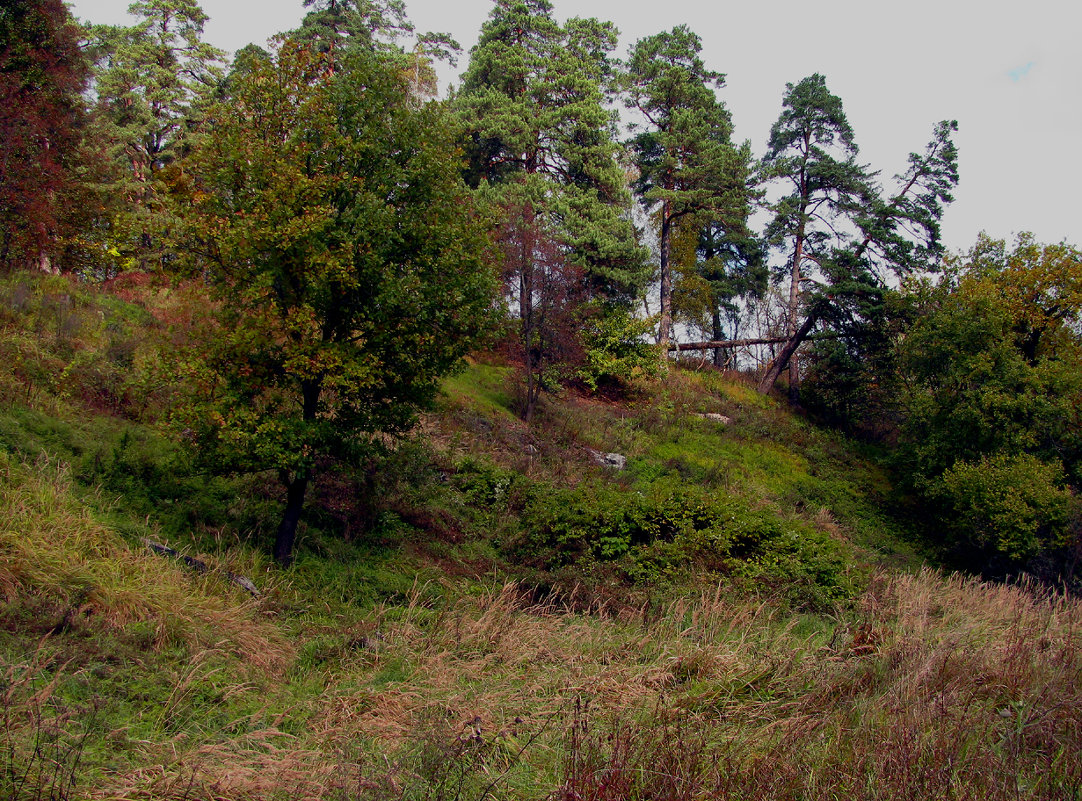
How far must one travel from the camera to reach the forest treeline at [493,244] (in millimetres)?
8117

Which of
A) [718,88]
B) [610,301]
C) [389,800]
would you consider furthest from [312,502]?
[718,88]

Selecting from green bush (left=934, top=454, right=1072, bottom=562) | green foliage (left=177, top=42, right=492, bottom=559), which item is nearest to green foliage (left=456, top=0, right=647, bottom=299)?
green bush (left=934, top=454, right=1072, bottom=562)

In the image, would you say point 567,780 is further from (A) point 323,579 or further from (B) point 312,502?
(B) point 312,502

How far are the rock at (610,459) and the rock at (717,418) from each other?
263 inches

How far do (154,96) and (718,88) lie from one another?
904 inches

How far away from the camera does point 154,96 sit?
988 inches

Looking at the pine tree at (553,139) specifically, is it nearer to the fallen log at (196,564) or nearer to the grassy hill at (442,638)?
the grassy hill at (442,638)

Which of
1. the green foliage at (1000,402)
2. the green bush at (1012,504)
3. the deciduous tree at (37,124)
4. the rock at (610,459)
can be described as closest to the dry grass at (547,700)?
the deciduous tree at (37,124)

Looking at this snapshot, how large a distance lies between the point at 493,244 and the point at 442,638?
5.39 meters

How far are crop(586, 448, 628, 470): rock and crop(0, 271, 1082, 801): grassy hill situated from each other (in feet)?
14.0

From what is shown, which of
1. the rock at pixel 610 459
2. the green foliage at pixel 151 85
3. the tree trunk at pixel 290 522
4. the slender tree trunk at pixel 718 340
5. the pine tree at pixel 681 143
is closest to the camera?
the tree trunk at pixel 290 522

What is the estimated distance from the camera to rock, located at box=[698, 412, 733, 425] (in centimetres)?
2491

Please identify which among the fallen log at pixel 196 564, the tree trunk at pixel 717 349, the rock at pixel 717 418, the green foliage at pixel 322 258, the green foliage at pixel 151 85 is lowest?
the fallen log at pixel 196 564

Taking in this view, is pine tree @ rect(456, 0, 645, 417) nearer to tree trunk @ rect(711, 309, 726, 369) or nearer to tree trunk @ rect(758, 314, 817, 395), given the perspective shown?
tree trunk @ rect(758, 314, 817, 395)
